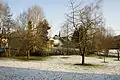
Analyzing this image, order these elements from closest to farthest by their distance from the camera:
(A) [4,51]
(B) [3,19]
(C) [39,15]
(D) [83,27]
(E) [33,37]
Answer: (D) [83,27] → (E) [33,37] → (A) [4,51] → (B) [3,19] → (C) [39,15]

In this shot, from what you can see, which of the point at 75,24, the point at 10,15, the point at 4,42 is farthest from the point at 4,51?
the point at 75,24

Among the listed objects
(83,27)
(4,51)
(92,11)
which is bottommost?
(4,51)

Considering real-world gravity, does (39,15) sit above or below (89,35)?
above

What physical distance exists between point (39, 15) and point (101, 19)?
83.5ft

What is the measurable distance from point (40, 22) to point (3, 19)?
8.02 m

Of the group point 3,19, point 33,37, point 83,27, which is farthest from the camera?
point 3,19

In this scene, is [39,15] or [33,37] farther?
[39,15]

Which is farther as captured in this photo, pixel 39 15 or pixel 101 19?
pixel 39 15

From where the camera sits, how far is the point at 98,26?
100 feet

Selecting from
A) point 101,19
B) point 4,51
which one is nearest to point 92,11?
point 101,19

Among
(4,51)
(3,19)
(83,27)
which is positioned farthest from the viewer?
(3,19)

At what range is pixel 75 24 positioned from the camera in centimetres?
2962

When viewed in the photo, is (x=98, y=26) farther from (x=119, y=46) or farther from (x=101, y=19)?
(x=119, y=46)

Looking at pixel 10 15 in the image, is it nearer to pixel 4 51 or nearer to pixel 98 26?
pixel 4 51
